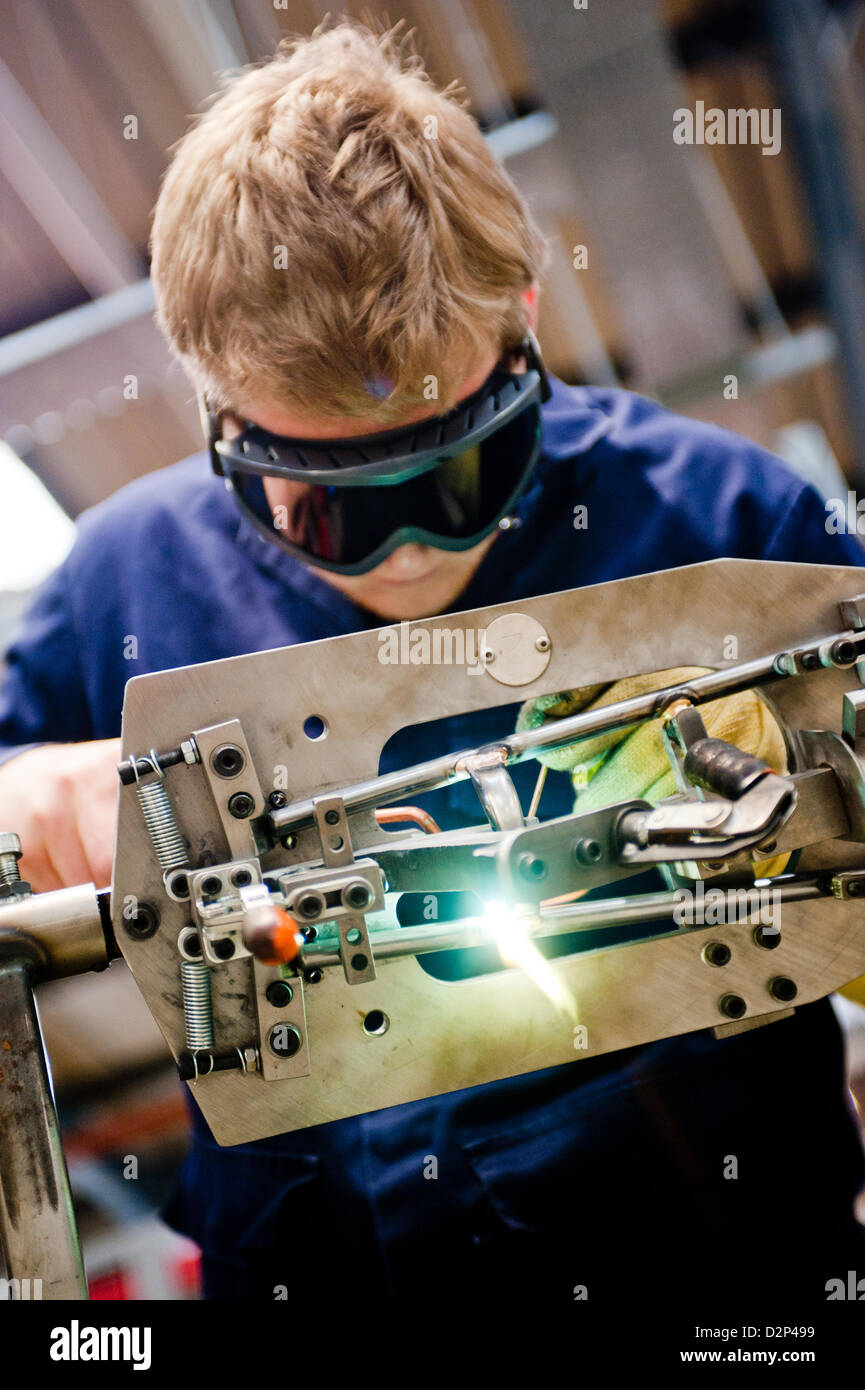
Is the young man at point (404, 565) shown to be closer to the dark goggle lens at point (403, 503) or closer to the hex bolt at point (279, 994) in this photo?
the dark goggle lens at point (403, 503)

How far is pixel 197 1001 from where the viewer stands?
94 centimetres

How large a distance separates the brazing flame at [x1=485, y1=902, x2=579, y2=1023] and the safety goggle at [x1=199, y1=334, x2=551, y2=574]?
1.58 feet

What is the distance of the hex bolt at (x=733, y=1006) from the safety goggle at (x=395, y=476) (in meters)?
0.64

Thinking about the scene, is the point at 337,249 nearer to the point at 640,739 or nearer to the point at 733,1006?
the point at 640,739

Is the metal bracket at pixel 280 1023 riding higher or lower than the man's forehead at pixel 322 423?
lower

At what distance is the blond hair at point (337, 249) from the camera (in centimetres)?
111

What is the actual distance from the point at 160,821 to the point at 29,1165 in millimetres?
376

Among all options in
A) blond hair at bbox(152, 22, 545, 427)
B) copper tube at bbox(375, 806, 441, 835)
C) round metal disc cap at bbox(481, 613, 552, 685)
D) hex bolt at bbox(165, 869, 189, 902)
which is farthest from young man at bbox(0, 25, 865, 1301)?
hex bolt at bbox(165, 869, 189, 902)

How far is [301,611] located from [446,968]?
2.02 ft

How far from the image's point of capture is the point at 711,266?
240 centimetres

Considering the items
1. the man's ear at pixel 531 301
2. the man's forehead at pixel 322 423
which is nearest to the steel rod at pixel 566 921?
the man's forehead at pixel 322 423

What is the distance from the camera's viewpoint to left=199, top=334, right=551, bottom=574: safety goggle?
1.08m

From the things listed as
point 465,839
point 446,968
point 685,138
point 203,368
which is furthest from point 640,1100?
point 685,138

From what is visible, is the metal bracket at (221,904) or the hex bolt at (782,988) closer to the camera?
the metal bracket at (221,904)
